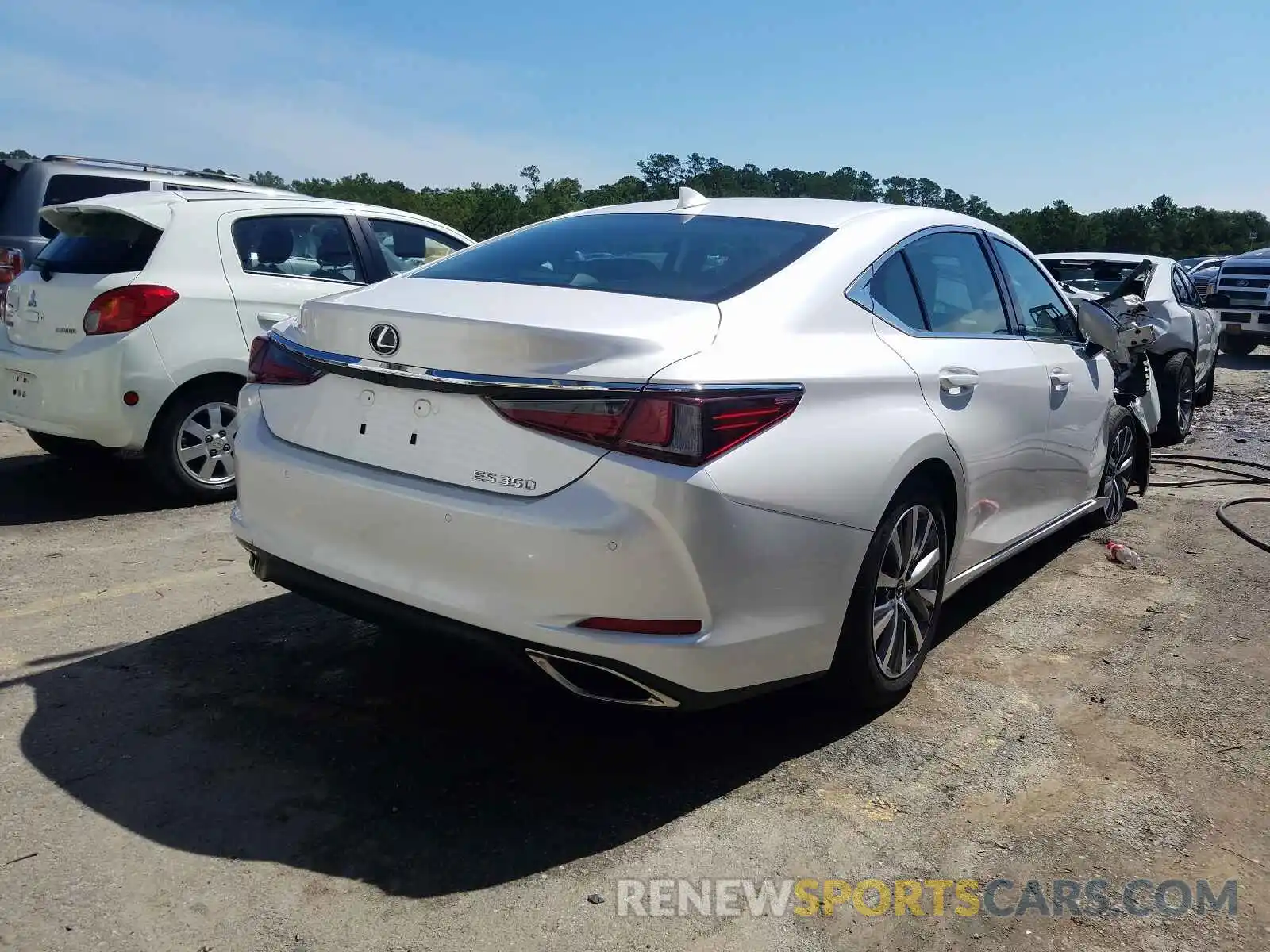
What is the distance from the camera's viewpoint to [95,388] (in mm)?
5488

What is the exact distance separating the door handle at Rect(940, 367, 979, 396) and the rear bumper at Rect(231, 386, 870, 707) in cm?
81

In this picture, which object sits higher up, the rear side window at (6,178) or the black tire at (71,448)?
Result: the rear side window at (6,178)

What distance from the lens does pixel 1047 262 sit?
10.1 metres

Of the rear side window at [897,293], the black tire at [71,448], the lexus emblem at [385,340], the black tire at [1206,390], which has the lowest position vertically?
the black tire at [1206,390]

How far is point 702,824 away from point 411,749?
2.91 ft

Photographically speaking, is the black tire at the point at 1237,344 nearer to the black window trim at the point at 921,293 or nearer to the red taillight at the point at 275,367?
the black window trim at the point at 921,293

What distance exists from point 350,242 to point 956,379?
4180 mm

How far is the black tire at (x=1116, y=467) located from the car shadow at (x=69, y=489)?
490cm

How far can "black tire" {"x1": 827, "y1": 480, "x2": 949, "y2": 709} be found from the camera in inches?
127

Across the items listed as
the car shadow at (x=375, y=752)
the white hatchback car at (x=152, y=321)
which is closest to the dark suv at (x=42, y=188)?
the white hatchback car at (x=152, y=321)

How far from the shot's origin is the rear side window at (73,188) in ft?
25.8

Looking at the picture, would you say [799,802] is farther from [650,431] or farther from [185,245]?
[185,245]

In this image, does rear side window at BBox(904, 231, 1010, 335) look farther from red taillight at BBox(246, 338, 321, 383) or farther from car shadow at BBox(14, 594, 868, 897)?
red taillight at BBox(246, 338, 321, 383)

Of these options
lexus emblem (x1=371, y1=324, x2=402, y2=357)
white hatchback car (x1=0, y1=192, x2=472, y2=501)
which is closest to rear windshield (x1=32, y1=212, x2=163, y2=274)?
white hatchback car (x1=0, y1=192, x2=472, y2=501)
